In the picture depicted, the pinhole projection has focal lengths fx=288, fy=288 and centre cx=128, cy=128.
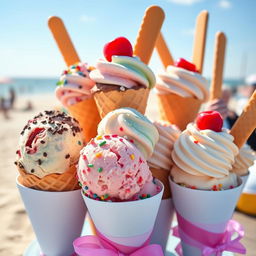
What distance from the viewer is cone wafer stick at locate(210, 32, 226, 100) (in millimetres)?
1850

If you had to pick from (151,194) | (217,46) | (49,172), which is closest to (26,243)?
(49,172)

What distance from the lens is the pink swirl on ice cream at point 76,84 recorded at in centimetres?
157

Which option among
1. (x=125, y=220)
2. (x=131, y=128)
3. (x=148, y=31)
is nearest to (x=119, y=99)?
(x=131, y=128)

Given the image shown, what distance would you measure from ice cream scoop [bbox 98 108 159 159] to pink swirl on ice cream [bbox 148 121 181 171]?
0.57ft

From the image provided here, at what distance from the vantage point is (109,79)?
53.9 inches

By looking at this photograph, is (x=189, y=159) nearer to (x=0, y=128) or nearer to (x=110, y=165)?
(x=110, y=165)

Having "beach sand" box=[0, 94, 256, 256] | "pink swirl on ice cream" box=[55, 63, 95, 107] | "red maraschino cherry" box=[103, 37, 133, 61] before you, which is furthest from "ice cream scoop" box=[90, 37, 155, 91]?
"beach sand" box=[0, 94, 256, 256]

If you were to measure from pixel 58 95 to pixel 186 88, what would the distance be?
75 centimetres

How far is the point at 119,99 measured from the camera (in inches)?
54.4

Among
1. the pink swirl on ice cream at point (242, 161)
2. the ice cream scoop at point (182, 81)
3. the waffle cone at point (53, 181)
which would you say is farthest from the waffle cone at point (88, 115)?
the pink swirl on ice cream at point (242, 161)

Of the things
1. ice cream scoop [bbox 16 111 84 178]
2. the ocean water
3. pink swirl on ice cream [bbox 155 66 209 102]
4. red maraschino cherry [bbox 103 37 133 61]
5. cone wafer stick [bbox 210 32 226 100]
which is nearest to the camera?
ice cream scoop [bbox 16 111 84 178]

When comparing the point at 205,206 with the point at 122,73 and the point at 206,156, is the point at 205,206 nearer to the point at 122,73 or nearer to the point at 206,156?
the point at 206,156

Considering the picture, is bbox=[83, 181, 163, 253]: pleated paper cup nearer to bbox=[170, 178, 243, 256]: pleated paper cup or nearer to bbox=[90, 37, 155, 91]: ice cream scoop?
bbox=[170, 178, 243, 256]: pleated paper cup

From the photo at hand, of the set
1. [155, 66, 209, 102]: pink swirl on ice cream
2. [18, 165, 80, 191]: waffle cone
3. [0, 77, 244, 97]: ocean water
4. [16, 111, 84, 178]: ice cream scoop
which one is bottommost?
[0, 77, 244, 97]: ocean water
